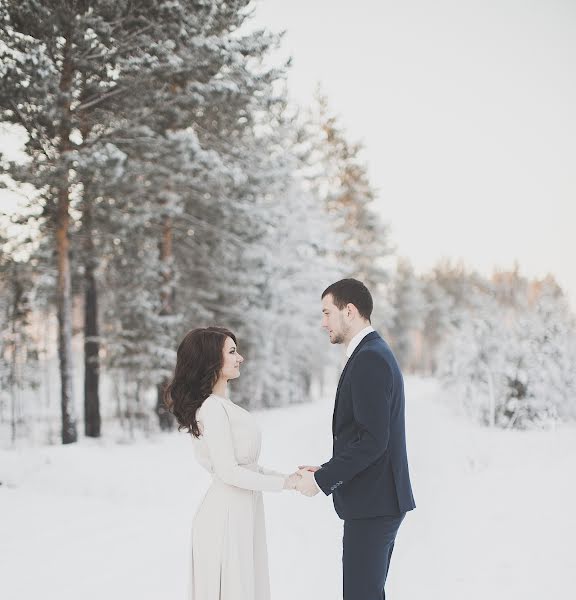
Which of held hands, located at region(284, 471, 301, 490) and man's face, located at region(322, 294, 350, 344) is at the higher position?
man's face, located at region(322, 294, 350, 344)

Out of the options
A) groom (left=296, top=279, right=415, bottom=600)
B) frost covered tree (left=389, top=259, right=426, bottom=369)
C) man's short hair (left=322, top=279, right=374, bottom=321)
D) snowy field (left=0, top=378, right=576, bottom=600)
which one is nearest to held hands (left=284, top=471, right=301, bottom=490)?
groom (left=296, top=279, right=415, bottom=600)

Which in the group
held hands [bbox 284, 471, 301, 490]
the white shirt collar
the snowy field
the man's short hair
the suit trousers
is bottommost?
the snowy field

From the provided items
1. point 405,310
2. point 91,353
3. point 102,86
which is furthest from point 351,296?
point 405,310

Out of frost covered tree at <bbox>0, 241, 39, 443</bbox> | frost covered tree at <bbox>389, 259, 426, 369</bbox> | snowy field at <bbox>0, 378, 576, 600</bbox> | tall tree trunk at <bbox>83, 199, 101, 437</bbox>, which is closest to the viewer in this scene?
snowy field at <bbox>0, 378, 576, 600</bbox>

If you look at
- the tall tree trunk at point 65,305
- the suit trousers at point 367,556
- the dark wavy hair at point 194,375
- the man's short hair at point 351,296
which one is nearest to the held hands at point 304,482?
the suit trousers at point 367,556

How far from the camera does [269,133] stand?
23.0 metres

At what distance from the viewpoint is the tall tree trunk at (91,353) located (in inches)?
636

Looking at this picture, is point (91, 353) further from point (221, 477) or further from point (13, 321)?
point (221, 477)

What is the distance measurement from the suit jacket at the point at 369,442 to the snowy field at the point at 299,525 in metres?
2.50

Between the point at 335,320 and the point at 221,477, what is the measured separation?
3.77 feet

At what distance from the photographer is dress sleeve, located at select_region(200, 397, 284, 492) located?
322cm

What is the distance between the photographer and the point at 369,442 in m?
3.02

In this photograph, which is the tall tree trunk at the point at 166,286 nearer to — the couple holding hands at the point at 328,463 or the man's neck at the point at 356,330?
the couple holding hands at the point at 328,463

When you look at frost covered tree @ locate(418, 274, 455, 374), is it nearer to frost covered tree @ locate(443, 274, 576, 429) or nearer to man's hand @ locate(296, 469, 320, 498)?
frost covered tree @ locate(443, 274, 576, 429)
